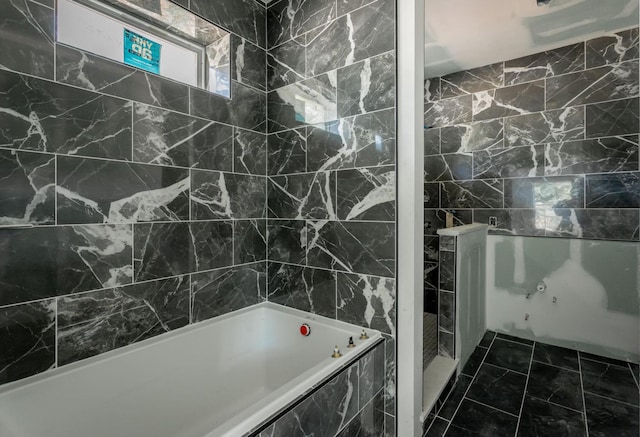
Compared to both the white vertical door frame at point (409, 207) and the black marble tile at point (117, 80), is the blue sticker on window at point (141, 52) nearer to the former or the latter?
the black marble tile at point (117, 80)

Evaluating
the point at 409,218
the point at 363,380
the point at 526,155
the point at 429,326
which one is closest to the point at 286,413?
the point at 363,380

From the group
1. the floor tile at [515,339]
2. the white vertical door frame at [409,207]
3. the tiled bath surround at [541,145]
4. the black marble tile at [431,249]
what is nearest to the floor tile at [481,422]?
the white vertical door frame at [409,207]

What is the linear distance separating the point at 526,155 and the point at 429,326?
1858 mm

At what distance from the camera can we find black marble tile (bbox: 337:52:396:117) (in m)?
1.54

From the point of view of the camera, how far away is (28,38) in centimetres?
117

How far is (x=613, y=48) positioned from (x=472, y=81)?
108 cm

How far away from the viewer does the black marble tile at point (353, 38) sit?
1.55 meters

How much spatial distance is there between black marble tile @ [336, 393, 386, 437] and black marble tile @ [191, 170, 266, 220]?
1291 millimetres

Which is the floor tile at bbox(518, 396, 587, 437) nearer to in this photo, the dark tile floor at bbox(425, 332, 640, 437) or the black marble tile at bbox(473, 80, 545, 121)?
the dark tile floor at bbox(425, 332, 640, 437)

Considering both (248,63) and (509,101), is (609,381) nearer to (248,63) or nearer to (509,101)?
(509,101)

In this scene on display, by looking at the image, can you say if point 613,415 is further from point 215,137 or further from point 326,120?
point 215,137

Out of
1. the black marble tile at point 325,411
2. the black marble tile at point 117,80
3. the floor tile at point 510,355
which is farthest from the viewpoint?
the floor tile at point 510,355

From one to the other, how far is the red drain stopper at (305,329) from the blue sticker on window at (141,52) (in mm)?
1646

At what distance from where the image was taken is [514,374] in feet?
7.35
